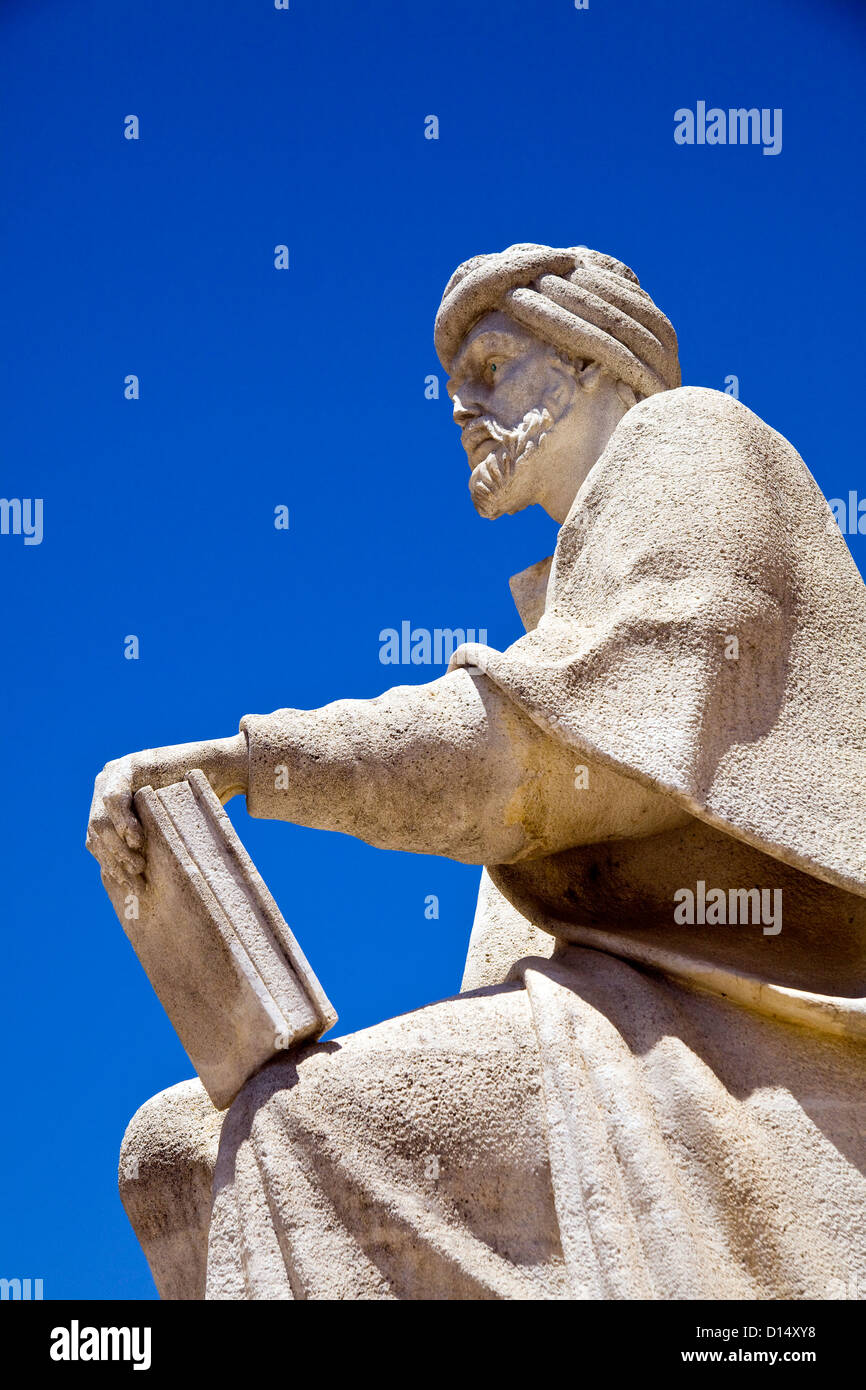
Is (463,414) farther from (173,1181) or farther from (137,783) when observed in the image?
(173,1181)

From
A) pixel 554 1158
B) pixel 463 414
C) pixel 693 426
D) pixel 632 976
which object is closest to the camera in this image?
pixel 554 1158

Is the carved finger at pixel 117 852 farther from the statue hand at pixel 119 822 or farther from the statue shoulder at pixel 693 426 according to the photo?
the statue shoulder at pixel 693 426

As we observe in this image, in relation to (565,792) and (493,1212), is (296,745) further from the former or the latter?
(493,1212)

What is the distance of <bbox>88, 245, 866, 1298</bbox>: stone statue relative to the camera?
3.82m

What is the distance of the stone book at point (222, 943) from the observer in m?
4.21

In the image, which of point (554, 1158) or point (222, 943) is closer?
point (554, 1158)

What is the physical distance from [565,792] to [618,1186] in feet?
3.39

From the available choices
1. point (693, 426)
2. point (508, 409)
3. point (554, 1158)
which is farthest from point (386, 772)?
point (508, 409)

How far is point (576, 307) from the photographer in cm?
568

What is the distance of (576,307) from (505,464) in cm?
55

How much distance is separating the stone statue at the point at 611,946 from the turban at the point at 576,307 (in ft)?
2.20

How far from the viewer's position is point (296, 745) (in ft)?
14.2

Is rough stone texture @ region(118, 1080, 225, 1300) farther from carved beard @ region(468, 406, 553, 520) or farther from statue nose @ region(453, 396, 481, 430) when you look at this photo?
statue nose @ region(453, 396, 481, 430)
